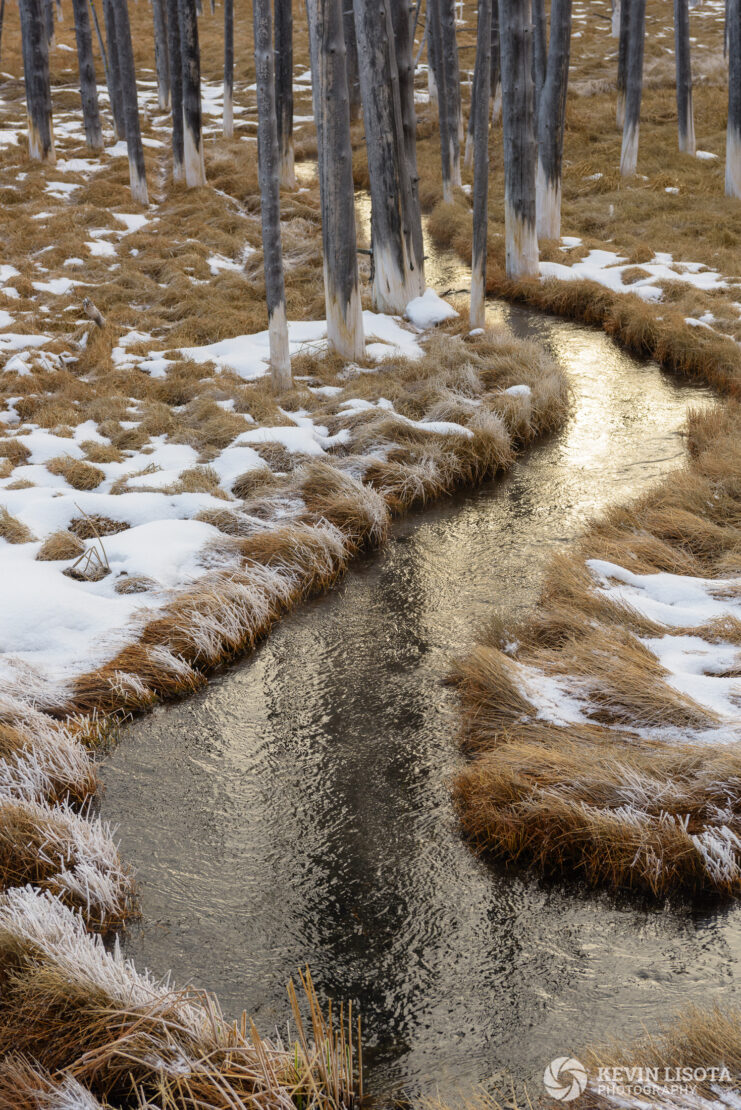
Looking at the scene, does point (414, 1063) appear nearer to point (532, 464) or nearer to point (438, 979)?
point (438, 979)

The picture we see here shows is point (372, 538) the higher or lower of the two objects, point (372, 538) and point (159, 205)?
the lower

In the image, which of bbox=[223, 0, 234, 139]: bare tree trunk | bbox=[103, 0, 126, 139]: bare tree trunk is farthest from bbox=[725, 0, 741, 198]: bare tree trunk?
bbox=[223, 0, 234, 139]: bare tree trunk

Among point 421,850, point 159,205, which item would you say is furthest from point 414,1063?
point 159,205

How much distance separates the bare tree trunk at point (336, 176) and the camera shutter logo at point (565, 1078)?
8.28m

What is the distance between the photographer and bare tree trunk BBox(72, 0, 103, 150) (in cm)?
1762

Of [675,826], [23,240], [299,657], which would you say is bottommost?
[299,657]

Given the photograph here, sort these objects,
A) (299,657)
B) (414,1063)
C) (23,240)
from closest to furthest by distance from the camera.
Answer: (414,1063) → (299,657) → (23,240)

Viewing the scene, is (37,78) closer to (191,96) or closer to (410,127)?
(191,96)

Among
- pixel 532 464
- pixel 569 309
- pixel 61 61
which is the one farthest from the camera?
pixel 61 61

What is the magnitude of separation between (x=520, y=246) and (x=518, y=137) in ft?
4.70

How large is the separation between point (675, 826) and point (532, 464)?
503 cm

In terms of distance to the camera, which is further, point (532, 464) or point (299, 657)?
point (532, 464)

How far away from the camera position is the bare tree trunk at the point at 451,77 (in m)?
16.6

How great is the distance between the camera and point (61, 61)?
84.5ft
